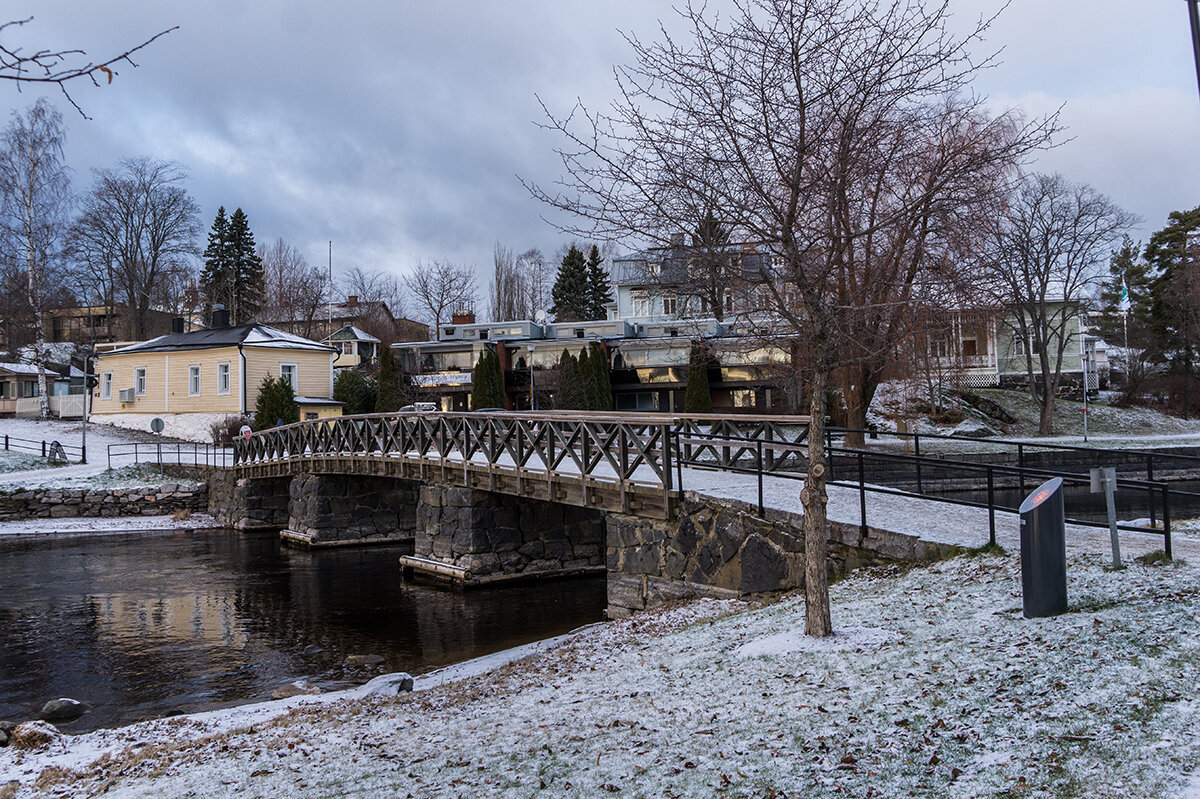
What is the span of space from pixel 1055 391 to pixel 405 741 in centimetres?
3819

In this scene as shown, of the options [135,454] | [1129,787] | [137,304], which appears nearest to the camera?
[1129,787]

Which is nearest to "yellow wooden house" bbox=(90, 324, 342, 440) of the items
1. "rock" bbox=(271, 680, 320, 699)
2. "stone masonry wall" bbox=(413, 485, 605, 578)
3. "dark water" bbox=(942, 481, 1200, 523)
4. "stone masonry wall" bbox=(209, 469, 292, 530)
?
"stone masonry wall" bbox=(209, 469, 292, 530)

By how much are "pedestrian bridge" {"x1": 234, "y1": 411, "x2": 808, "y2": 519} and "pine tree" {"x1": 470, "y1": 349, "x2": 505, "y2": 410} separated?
15841 millimetres

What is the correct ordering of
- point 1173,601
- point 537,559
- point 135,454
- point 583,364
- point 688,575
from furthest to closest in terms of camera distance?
point 583,364 < point 135,454 < point 537,559 < point 688,575 < point 1173,601

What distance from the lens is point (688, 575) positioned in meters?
10.4

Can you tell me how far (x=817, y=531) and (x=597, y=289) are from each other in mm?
62113

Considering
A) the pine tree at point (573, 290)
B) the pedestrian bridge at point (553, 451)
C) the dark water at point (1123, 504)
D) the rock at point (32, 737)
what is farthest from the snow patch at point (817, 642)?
the pine tree at point (573, 290)

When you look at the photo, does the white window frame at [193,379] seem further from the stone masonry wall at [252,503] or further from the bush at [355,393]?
the stone masonry wall at [252,503]

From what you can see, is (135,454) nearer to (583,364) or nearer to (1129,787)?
(583,364)


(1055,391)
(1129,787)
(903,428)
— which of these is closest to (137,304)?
(903,428)

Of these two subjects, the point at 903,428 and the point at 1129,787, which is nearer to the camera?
the point at 1129,787

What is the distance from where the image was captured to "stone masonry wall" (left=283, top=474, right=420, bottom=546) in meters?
22.9

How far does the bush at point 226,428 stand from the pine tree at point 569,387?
13894mm

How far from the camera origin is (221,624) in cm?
1360
